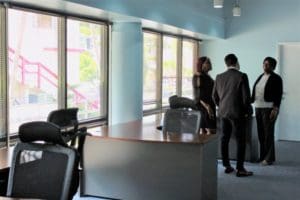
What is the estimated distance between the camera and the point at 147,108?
8281 mm

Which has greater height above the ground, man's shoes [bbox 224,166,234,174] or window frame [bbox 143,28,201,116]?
window frame [bbox 143,28,201,116]

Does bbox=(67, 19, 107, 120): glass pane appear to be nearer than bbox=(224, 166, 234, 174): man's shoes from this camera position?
No

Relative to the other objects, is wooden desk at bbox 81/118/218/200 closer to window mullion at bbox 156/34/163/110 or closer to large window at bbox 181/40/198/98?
window mullion at bbox 156/34/163/110

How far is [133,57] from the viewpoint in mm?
6695

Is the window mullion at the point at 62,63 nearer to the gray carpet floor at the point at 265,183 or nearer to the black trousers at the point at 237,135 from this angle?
the gray carpet floor at the point at 265,183

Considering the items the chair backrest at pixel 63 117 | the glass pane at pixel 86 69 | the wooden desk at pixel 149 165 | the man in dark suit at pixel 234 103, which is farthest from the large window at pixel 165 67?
the chair backrest at pixel 63 117

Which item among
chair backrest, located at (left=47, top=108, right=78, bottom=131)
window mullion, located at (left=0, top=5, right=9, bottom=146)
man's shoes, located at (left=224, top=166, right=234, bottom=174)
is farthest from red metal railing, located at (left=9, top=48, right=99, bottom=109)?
man's shoes, located at (left=224, top=166, right=234, bottom=174)

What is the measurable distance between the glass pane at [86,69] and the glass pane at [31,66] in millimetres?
342

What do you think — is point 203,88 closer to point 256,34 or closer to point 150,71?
point 150,71

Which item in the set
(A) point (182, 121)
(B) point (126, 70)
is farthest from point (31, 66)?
(A) point (182, 121)

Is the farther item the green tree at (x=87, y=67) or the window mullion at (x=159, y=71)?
the window mullion at (x=159, y=71)

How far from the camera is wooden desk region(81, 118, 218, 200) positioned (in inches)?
169

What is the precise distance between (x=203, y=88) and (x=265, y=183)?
5.00ft

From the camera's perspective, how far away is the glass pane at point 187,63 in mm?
9686
